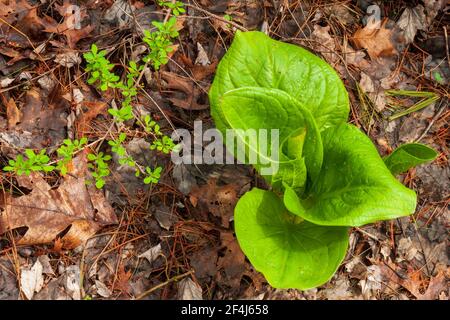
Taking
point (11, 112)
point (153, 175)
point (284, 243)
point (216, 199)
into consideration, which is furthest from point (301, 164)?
point (11, 112)

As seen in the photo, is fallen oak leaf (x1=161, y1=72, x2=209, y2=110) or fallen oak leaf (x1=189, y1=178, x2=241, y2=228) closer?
fallen oak leaf (x1=189, y1=178, x2=241, y2=228)

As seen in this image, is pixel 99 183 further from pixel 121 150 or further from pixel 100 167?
pixel 121 150

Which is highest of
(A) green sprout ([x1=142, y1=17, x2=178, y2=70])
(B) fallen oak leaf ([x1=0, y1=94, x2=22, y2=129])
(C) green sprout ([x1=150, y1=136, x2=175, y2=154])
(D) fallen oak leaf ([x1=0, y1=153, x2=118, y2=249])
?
(A) green sprout ([x1=142, y1=17, x2=178, y2=70])

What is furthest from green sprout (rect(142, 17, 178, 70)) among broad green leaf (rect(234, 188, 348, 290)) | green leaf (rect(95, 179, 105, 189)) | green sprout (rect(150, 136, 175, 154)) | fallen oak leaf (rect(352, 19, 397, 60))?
fallen oak leaf (rect(352, 19, 397, 60))

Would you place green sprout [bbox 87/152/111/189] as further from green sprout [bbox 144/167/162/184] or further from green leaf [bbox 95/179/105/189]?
green sprout [bbox 144/167/162/184]

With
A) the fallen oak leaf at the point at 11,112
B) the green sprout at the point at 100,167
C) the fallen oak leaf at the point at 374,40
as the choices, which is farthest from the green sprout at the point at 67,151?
the fallen oak leaf at the point at 374,40

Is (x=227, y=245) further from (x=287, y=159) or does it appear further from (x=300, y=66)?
(x=300, y=66)

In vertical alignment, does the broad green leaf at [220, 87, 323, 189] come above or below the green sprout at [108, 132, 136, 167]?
above
